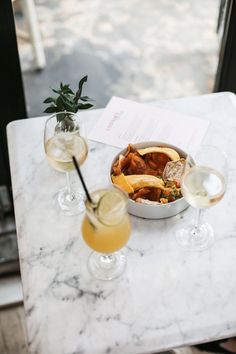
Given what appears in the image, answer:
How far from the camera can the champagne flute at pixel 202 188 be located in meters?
0.97

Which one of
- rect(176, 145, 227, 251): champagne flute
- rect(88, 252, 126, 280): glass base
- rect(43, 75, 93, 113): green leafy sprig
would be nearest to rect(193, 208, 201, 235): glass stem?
rect(176, 145, 227, 251): champagne flute

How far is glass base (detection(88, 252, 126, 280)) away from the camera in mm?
979

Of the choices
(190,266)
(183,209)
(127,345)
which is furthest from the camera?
(183,209)

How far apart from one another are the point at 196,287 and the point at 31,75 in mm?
1656

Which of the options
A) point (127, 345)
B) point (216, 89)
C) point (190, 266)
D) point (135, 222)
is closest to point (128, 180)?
point (135, 222)

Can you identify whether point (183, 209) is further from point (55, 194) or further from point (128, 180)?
point (55, 194)

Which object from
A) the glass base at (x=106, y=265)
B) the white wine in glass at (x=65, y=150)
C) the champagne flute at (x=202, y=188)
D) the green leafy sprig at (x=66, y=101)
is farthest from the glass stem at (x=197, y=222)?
the green leafy sprig at (x=66, y=101)

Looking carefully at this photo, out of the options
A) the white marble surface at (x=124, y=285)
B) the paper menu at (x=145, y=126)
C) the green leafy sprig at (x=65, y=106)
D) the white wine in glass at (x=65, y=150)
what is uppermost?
the green leafy sprig at (x=65, y=106)

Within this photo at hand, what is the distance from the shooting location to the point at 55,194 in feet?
3.76

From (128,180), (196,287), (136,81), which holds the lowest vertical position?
(136,81)

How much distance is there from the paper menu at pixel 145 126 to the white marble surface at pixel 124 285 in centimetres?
13

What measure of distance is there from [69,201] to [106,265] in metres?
0.21

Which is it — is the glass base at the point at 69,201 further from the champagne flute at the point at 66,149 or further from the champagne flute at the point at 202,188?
the champagne flute at the point at 202,188

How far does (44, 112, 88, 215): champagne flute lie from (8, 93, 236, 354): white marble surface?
31mm
